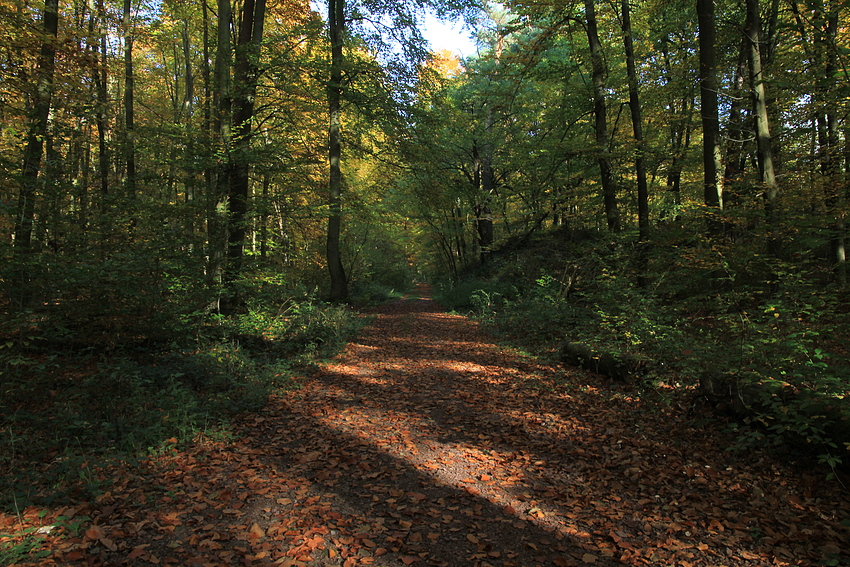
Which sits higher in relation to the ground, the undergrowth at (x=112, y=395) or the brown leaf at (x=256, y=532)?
the undergrowth at (x=112, y=395)

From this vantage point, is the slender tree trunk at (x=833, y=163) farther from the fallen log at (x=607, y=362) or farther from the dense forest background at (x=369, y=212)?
the fallen log at (x=607, y=362)

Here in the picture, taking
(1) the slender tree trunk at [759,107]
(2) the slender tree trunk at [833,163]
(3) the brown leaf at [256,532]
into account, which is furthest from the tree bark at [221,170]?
(2) the slender tree trunk at [833,163]

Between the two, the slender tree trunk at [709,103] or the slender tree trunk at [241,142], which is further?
the slender tree trunk at [241,142]

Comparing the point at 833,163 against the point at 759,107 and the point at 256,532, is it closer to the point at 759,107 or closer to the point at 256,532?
the point at 759,107

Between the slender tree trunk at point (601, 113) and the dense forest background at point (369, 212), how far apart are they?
0.25ft

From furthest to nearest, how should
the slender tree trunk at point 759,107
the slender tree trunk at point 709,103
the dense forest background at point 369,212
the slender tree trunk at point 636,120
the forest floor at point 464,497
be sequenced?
1. the slender tree trunk at point 636,120
2. the slender tree trunk at point 709,103
3. the slender tree trunk at point 759,107
4. the dense forest background at point 369,212
5. the forest floor at point 464,497

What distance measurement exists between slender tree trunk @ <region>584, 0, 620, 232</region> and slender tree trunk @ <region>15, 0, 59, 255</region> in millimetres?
11352

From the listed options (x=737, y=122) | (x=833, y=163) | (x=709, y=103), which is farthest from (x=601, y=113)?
(x=833, y=163)

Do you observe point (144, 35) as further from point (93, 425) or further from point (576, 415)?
point (576, 415)

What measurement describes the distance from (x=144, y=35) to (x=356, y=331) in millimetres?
11816

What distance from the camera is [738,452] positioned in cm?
412

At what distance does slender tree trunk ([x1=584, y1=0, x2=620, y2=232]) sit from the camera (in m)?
10.8

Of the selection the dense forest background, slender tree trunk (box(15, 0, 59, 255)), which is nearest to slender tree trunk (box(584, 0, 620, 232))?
the dense forest background

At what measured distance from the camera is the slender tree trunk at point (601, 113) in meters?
10.8
